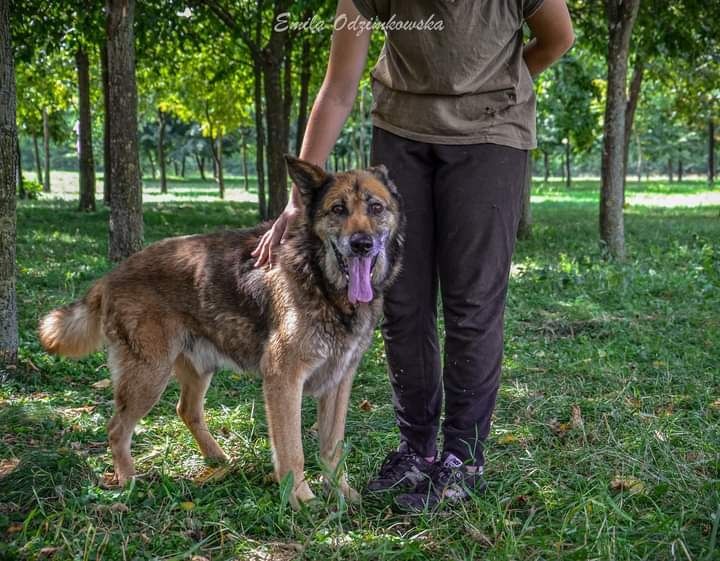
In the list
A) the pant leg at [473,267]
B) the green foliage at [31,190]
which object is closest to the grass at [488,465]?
the pant leg at [473,267]

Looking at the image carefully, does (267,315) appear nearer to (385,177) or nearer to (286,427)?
(286,427)

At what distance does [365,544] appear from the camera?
2990 mm

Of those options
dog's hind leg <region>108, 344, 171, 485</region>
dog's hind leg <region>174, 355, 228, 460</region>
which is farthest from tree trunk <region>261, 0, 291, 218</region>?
dog's hind leg <region>108, 344, 171, 485</region>

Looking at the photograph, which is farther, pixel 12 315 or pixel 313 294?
pixel 12 315

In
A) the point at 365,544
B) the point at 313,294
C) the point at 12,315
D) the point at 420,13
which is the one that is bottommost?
the point at 365,544

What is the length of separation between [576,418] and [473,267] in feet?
5.41

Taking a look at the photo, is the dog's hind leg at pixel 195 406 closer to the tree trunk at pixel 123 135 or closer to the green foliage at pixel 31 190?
the tree trunk at pixel 123 135

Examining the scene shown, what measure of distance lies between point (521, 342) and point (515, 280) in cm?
311

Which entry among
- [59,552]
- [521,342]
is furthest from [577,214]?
[59,552]

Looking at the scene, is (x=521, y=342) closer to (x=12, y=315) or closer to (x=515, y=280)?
(x=515, y=280)

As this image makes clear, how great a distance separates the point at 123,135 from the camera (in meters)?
9.57

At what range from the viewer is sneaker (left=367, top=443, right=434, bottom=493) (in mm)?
3605

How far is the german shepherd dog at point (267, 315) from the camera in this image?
11.4 ft

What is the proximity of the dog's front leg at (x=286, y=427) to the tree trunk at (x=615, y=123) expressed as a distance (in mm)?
8369
